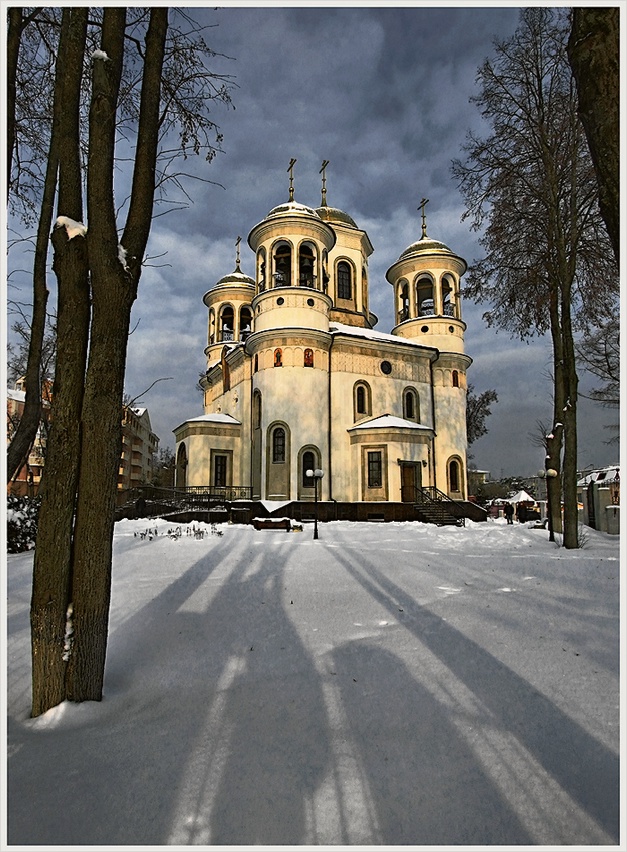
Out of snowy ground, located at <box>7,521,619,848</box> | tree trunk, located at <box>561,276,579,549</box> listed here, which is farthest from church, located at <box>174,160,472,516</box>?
snowy ground, located at <box>7,521,619,848</box>

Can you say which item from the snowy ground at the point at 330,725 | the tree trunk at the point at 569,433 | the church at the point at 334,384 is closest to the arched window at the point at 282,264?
the church at the point at 334,384

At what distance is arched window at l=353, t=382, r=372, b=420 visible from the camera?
2819 cm

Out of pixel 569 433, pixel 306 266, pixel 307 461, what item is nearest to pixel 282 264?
pixel 306 266

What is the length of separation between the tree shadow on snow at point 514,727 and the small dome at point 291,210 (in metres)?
27.1

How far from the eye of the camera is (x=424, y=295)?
3466 centimetres

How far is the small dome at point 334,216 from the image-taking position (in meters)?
35.2

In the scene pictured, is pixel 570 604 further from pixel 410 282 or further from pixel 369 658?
pixel 410 282

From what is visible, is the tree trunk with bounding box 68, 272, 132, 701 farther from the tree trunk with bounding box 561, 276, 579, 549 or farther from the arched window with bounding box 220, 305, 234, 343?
the arched window with bounding box 220, 305, 234, 343

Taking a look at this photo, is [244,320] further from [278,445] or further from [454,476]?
[454,476]

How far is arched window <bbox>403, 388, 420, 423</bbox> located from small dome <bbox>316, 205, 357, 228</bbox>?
12588 millimetres

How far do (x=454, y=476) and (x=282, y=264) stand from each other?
15638 millimetres

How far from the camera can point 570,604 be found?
20.4 ft

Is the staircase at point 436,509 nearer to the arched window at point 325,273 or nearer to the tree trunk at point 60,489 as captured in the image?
the arched window at point 325,273

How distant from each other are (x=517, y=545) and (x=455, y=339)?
20.9 metres
